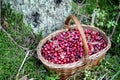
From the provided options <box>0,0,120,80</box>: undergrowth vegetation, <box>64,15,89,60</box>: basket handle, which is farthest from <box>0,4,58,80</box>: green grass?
<box>64,15,89,60</box>: basket handle

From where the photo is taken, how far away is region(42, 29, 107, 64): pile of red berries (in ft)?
8.00

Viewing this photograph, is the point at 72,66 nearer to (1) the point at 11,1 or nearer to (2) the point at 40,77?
(2) the point at 40,77

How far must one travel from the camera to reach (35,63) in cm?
260

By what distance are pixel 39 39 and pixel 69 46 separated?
0.32m

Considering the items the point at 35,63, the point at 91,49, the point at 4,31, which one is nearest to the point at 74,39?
the point at 91,49

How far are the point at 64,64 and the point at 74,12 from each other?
70 centimetres

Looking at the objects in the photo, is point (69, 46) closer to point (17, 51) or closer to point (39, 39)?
point (39, 39)

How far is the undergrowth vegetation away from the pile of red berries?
127 millimetres

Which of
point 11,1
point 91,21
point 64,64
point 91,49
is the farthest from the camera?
point 91,21

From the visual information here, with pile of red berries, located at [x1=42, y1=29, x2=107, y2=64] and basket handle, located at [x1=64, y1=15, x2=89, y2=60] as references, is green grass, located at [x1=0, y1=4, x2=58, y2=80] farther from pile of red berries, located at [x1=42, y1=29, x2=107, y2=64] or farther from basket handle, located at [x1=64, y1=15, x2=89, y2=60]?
basket handle, located at [x1=64, y1=15, x2=89, y2=60]

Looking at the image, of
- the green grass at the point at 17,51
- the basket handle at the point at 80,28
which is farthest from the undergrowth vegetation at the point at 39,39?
the basket handle at the point at 80,28

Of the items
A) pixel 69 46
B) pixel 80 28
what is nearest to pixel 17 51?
pixel 69 46

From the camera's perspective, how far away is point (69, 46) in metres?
2.53

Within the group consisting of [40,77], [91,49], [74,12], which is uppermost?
[74,12]
